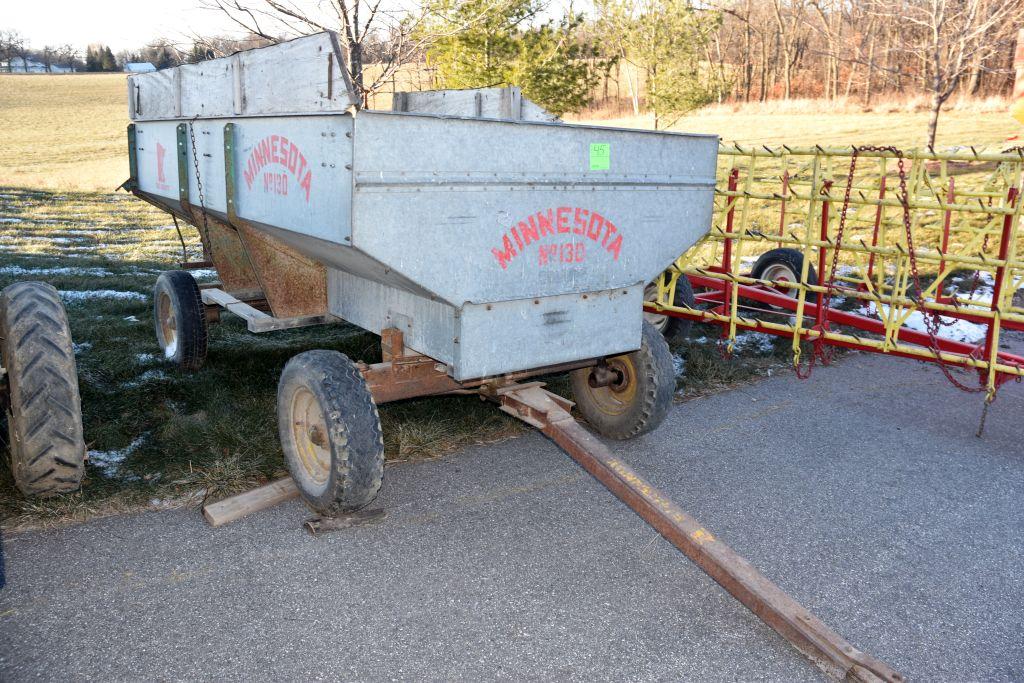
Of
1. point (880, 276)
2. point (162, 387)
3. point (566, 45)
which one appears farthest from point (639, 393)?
point (566, 45)

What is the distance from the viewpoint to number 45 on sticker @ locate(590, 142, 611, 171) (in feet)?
12.8

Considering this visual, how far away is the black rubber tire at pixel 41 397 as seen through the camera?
3.66 metres

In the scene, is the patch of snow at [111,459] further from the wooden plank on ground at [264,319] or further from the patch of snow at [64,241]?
the patch of snow at [64,241]

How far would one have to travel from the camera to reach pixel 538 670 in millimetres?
2918

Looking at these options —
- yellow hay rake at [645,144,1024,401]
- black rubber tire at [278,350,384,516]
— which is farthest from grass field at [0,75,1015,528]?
black rubber tire at [278,350,384,516]

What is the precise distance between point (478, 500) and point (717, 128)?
30.1m

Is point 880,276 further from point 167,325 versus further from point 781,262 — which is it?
point 167,325

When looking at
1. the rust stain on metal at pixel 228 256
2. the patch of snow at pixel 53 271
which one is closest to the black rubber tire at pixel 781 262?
the rust stain on metal at pixel 228 256

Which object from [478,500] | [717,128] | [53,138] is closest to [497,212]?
[478,500]

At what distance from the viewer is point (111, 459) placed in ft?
14.7

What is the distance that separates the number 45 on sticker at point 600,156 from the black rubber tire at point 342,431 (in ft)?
5.06

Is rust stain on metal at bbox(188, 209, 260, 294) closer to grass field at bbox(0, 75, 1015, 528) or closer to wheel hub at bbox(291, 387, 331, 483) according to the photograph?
grass field at bbox(0, 75, 1015, 528)

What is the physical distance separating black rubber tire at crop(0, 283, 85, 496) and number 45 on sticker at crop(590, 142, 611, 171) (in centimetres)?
268

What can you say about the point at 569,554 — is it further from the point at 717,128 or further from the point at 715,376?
the point at 717,128
